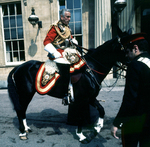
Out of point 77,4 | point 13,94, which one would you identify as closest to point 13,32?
point 77,4

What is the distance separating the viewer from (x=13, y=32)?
31.8 feet

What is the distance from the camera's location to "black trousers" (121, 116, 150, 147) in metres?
1.44

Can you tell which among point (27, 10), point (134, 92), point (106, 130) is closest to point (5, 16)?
point (27, 10)

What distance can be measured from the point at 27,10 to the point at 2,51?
3192mm

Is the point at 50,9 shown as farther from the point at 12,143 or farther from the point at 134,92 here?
the point at 134,92

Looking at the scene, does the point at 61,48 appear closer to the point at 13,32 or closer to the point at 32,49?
the point at 32,49

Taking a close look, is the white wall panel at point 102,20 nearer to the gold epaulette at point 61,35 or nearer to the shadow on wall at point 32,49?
the shadow on wall at point 32,49

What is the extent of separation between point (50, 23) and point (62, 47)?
258 inches

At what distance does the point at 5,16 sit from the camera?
9.63 m

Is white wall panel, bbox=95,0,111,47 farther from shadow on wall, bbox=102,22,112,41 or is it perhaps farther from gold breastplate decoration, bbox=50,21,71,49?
gold breastplate decoration, bbox=50,21,71,49

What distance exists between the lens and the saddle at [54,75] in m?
2.79

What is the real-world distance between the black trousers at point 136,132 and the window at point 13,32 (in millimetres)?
9342

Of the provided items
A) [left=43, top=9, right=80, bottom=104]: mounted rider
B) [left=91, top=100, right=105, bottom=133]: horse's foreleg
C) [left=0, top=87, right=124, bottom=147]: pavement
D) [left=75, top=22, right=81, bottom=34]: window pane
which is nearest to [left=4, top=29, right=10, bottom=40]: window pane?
[left=75, top=22, right=81, bottom=34]: window pane

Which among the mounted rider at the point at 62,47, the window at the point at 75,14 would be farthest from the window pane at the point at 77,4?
the mounted rider at the point at 62,47
